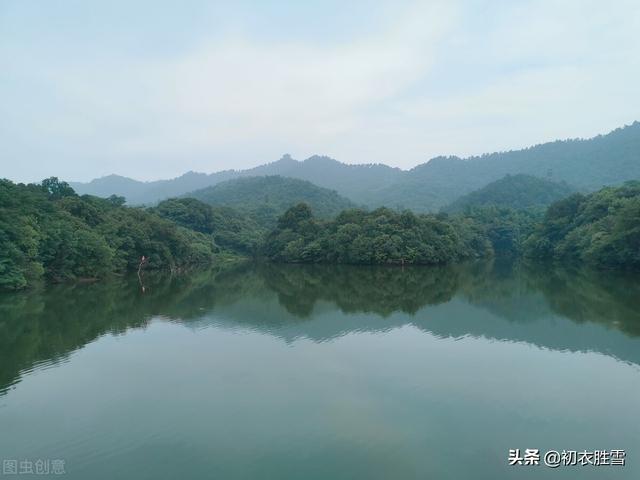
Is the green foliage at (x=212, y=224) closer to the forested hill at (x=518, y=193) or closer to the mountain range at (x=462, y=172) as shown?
the forested hill at (x=518, y=193)

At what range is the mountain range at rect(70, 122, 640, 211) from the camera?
3632 inches

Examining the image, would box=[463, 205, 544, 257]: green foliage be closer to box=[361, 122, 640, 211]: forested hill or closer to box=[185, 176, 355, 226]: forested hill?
box=[185, 176, 355, 226]: forested hill

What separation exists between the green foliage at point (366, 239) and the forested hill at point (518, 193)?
103 feet

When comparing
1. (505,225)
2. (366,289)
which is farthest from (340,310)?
(505,225)

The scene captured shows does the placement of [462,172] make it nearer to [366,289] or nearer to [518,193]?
[518,193]

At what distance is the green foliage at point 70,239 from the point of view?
68.0 ft

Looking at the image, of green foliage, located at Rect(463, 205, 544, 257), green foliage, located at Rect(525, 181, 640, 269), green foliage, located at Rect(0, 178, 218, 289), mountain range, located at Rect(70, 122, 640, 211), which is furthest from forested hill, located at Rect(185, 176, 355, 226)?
green foliage, located at Rect(525, 181, 640, 269)

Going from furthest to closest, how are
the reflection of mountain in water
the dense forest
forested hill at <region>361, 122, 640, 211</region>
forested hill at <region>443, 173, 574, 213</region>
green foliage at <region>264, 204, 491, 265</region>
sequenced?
1. forested hill at <region>361, 122, 640, 211</region>
2. forested hill at <region>443, 173, 574, 213</region>
3. green foliage at <region>264, 204, 491, 265</region>
4. the dense forest
5. the reflection of mountain in water

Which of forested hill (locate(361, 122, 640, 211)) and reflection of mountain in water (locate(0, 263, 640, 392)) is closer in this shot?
reflection of mountain in water (locate(0, 263, 640, 392))

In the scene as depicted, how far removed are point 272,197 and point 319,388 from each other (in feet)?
248

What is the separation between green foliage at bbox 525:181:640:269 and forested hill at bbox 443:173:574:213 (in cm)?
3120

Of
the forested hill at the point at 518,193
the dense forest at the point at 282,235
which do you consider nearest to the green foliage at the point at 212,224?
the dense forest at the point at 282,235

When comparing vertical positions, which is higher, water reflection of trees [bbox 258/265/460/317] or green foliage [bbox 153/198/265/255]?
green foliage [bbox 153/198/265/255]

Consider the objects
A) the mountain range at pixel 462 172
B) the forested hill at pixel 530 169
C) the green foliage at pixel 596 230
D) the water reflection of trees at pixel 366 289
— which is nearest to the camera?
the water reflection of trees at pixel 366 289
